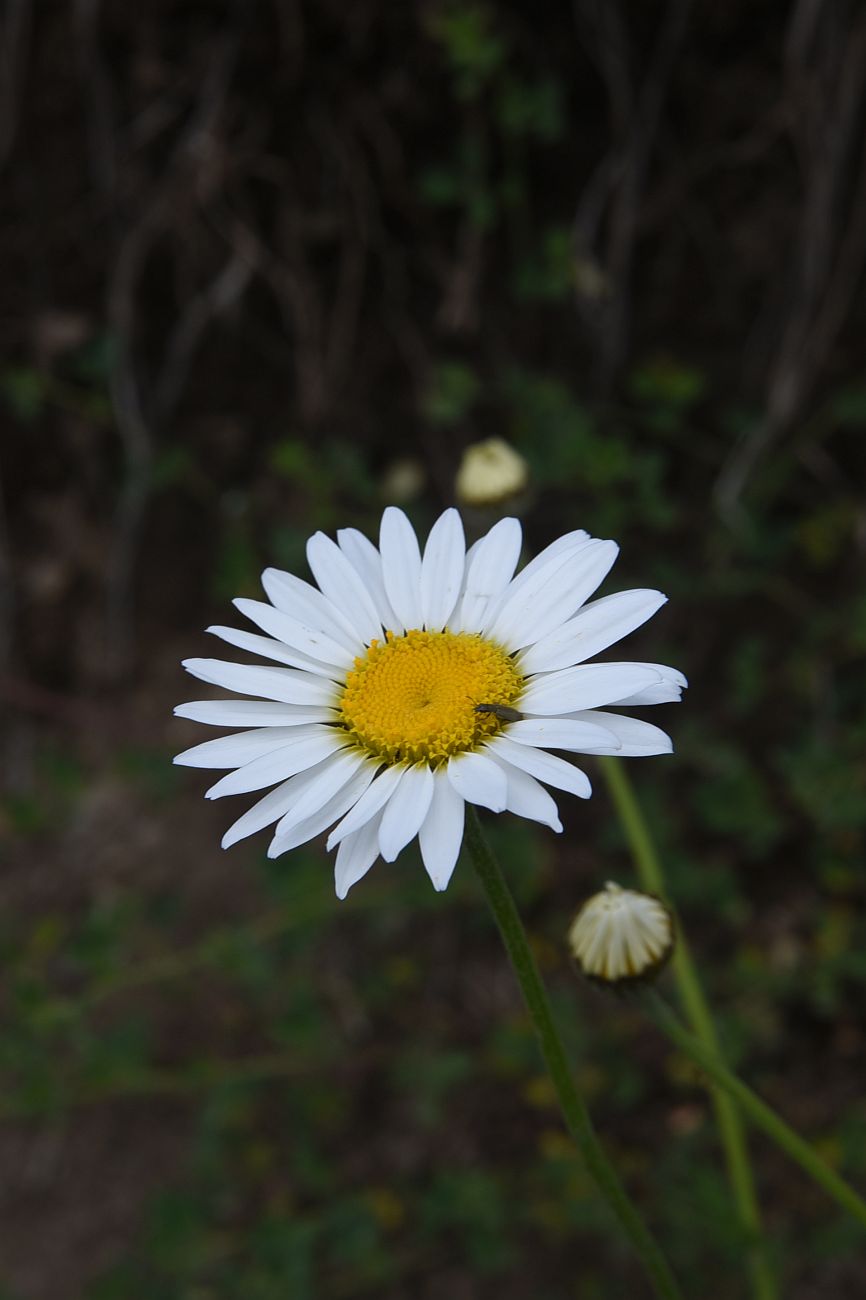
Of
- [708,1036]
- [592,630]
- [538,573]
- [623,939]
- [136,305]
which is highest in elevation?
[136,305]

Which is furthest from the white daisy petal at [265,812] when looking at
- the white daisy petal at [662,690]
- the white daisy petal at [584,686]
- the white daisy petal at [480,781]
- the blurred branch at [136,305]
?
the blurred branch at [136,305]

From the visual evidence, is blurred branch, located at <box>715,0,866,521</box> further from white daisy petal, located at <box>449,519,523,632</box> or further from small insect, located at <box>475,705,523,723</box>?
small insect, located at <box>475,705,523,723</box>

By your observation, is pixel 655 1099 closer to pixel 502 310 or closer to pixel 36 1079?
pixel 36 1079

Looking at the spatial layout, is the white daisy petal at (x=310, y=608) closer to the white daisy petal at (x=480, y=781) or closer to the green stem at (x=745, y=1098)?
the white daisy petal at (x=480, y=781)

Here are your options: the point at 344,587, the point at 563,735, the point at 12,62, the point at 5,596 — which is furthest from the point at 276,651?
the point at 5,596

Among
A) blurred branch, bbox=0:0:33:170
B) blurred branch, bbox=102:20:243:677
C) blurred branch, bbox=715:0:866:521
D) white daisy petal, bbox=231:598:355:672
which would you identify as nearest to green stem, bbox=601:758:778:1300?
white daisy petal, bbox=231:598:355:672

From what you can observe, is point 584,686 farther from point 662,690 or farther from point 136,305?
point 136,305

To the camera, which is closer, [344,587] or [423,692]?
[423,692]
